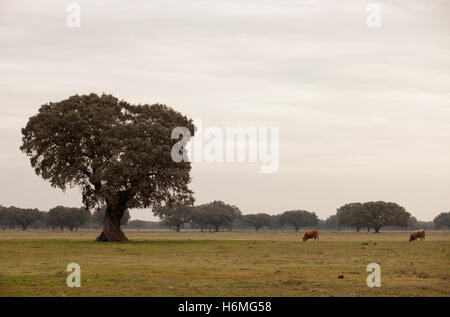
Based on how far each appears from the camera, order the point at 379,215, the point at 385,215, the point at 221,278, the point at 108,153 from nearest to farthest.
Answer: the point at 221,278 → the point at 108,153 → the point at 385,215 → the point at 379,215

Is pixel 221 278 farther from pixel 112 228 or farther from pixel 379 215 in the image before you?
pixel 379 215

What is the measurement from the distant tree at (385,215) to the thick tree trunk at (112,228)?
119435 millimetres

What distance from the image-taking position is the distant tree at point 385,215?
172000 mm

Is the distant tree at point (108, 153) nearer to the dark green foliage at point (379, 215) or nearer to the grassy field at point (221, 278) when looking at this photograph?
the grassy field at point (221, 278)

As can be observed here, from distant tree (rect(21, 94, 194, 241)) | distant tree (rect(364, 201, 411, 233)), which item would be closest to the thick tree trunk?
distant tree (rect(21, 94, 194, 241))

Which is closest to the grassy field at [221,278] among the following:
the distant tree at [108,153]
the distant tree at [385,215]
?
the distant tree at [108,153]

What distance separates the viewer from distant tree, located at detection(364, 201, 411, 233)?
564 ft

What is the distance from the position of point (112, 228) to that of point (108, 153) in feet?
27.5

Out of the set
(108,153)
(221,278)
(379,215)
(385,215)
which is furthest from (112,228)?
(379,215)

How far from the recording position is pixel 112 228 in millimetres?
65250

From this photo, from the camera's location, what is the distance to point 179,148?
2603 inches

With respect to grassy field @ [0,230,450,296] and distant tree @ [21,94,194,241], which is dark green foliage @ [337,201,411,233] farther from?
grassy field @ [0,230,450,296]
